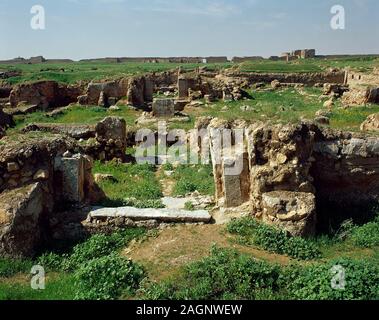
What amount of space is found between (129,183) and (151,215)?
3418mm

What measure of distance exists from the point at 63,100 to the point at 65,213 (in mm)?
20687

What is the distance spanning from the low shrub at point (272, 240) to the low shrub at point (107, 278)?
1952 mm

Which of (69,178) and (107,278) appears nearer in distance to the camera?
(107,278)

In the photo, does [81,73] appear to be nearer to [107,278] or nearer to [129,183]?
[129,183]

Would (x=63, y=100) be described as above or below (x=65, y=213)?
above

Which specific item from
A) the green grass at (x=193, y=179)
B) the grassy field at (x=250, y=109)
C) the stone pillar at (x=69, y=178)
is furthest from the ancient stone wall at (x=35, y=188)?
the grassy field at (x=250, y=109)

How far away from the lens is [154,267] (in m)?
5.98

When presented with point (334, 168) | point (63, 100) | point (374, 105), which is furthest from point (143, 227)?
A: point (63, 100)

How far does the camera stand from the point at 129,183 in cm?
1071

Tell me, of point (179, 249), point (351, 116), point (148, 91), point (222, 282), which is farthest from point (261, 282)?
point (148, 91)

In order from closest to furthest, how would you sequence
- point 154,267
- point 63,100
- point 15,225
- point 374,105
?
point 154,267 < point 15,225 < point 374,105 < point 63,100

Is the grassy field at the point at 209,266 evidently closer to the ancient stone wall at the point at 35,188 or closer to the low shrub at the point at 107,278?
the low shrub at the point at 107,278

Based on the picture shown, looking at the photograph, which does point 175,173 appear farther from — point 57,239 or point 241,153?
point 57,239

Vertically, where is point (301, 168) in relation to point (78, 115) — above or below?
below
